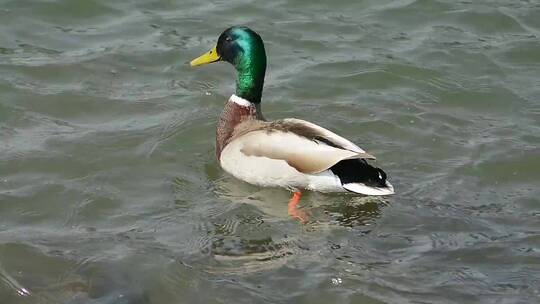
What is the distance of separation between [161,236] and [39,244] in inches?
32.9

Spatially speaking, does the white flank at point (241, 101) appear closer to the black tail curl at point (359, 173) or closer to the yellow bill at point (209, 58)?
the yellow bill at point (209, 58)

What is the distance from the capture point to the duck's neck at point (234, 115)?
8.74 metres

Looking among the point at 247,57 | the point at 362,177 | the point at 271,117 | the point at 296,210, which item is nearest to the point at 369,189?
the point at 362,177

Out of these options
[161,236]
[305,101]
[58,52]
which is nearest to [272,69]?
[305,101]

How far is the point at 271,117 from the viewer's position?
31.1 feet

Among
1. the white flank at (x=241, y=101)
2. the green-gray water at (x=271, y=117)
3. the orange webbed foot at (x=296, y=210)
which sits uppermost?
the white flank at (x=241, y=101)

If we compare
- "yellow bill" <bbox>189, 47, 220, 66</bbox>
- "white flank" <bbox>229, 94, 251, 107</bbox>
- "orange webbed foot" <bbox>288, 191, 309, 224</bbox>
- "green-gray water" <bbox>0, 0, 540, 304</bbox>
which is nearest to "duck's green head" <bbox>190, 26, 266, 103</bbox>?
"white flank" <bbox>229, 94, 251, 107</bbox>

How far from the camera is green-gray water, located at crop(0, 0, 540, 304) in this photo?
21.3 feet

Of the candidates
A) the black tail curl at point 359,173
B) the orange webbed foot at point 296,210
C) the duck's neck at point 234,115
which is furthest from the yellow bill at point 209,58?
the black tail curl at point 359,173

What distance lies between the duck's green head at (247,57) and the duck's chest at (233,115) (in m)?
0.07

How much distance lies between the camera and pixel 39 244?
22.5 feet

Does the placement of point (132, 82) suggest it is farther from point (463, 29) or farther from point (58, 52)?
point (463, 29)

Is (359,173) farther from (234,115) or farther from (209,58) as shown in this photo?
(209,58)

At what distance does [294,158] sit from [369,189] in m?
0.68
